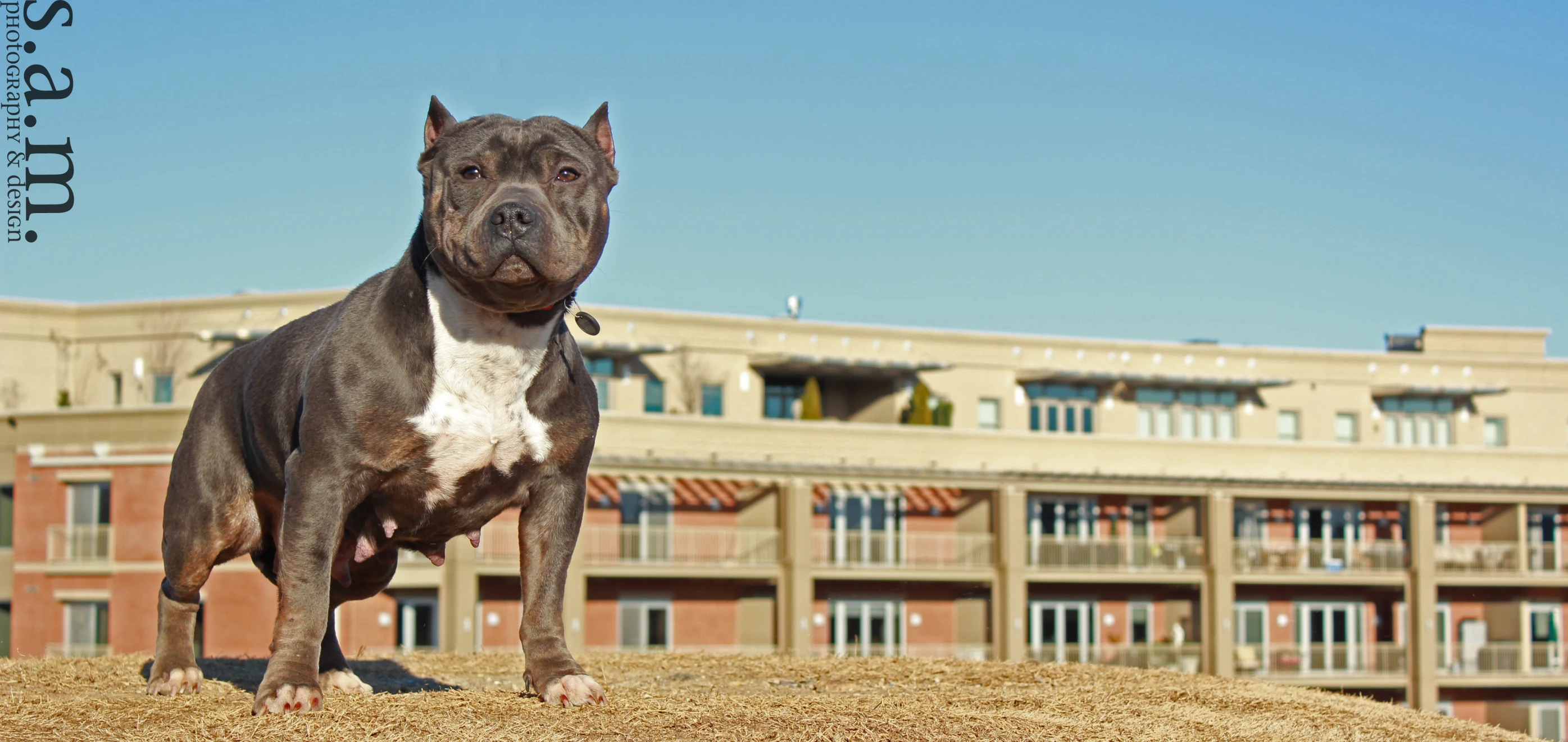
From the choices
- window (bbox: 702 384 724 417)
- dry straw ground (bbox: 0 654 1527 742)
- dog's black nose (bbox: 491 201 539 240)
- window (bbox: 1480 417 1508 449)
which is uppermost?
window (bbox: 702 384 724 417)

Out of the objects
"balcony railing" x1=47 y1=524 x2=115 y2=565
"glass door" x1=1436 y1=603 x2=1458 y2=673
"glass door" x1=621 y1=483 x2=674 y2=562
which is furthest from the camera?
"glass door" x1=1436 y1=603 x2=1458 y2=673

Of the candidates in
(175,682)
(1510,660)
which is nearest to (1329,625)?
(1510,660)

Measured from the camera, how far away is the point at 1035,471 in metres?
54.7

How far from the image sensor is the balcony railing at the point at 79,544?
45531 millimetres

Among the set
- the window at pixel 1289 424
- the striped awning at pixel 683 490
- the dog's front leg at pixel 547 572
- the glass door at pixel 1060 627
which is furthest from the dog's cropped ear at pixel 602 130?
the window at pixel 1289 424

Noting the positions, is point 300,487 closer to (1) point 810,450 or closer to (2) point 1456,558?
(1) point 810,450

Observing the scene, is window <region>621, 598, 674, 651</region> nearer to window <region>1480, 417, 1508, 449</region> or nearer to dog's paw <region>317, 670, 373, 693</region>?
window <region>1480, 417, 1508, 449</region>

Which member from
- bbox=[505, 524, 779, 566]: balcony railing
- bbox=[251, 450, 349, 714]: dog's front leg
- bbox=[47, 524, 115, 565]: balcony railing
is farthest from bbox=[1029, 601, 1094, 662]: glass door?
bbox=[251, 450, 349, 714]: dog's front leg

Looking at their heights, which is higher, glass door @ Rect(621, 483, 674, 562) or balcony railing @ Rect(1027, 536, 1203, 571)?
glass door @ Rect(621, 483, 674, 562)

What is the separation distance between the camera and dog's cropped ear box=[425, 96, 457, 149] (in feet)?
25.7

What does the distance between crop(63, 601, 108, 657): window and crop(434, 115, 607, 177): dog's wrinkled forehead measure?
4176 centimetres

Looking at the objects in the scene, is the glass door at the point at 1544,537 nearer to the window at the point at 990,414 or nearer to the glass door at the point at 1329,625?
the glass door at the point at 1329,625

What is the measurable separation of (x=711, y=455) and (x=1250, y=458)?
18.6 meters

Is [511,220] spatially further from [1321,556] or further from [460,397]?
[1321,556]
